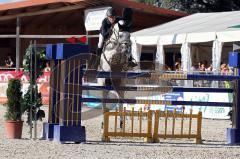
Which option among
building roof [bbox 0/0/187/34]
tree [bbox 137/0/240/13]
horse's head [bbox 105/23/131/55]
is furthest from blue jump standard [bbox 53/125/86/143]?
tree [bbox 137/0/240/13]

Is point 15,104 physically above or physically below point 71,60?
below

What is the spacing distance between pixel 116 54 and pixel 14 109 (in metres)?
2.25

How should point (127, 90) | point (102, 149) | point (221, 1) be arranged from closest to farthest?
point (102, 149), point (127, 90), point (221, 1)

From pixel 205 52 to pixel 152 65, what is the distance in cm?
1495

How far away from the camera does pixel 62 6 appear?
31062 mm

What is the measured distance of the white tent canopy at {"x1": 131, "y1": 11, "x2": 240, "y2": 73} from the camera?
23.1 m

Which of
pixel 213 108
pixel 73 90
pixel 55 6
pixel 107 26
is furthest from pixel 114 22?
pixel 55 6

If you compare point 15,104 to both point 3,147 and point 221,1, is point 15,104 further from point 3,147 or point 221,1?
point 221,1

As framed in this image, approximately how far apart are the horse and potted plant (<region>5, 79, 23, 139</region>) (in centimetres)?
164

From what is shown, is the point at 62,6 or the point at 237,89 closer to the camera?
the point at 237,89

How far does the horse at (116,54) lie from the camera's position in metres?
13.0

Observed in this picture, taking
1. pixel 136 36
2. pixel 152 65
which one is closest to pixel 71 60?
pixel 152 65

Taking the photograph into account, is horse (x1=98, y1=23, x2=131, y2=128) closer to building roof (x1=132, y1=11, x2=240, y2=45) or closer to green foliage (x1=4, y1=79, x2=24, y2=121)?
green foliage (x1=4, y1=79, x2=24, y2=121)

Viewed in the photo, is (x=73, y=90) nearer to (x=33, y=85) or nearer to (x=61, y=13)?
(x=33, y=85)
